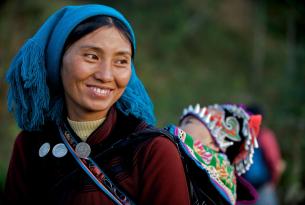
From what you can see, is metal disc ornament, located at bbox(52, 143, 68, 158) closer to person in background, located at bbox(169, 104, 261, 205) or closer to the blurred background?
person in background, located at bbox(169, 104, 261, 205)

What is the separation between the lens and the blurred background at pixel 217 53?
9523 mm

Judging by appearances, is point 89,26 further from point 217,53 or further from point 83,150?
point 217,53

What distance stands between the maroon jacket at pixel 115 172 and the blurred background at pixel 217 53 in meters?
6.21

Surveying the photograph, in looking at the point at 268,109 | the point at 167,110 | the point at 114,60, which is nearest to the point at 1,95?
the point at 167,110

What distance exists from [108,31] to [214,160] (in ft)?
2.89

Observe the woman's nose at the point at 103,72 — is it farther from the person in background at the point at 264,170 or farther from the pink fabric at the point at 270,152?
the pink fabric at the point at 270,152

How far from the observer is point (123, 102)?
244cm

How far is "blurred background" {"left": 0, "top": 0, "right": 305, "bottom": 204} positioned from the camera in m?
9.52

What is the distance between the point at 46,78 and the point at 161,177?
73cm

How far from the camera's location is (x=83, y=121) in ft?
7.45

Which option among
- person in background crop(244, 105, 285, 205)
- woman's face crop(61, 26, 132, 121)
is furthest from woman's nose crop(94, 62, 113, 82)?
person in background crop(244, 105, 285, 205)

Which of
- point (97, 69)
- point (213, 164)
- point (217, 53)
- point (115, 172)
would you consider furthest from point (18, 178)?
point (217, 53)

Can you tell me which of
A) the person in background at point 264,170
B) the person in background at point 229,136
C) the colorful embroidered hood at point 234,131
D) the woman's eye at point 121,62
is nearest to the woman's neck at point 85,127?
the woman's eye at point 121,62

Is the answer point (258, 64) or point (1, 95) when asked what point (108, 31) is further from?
point (258, 64)
